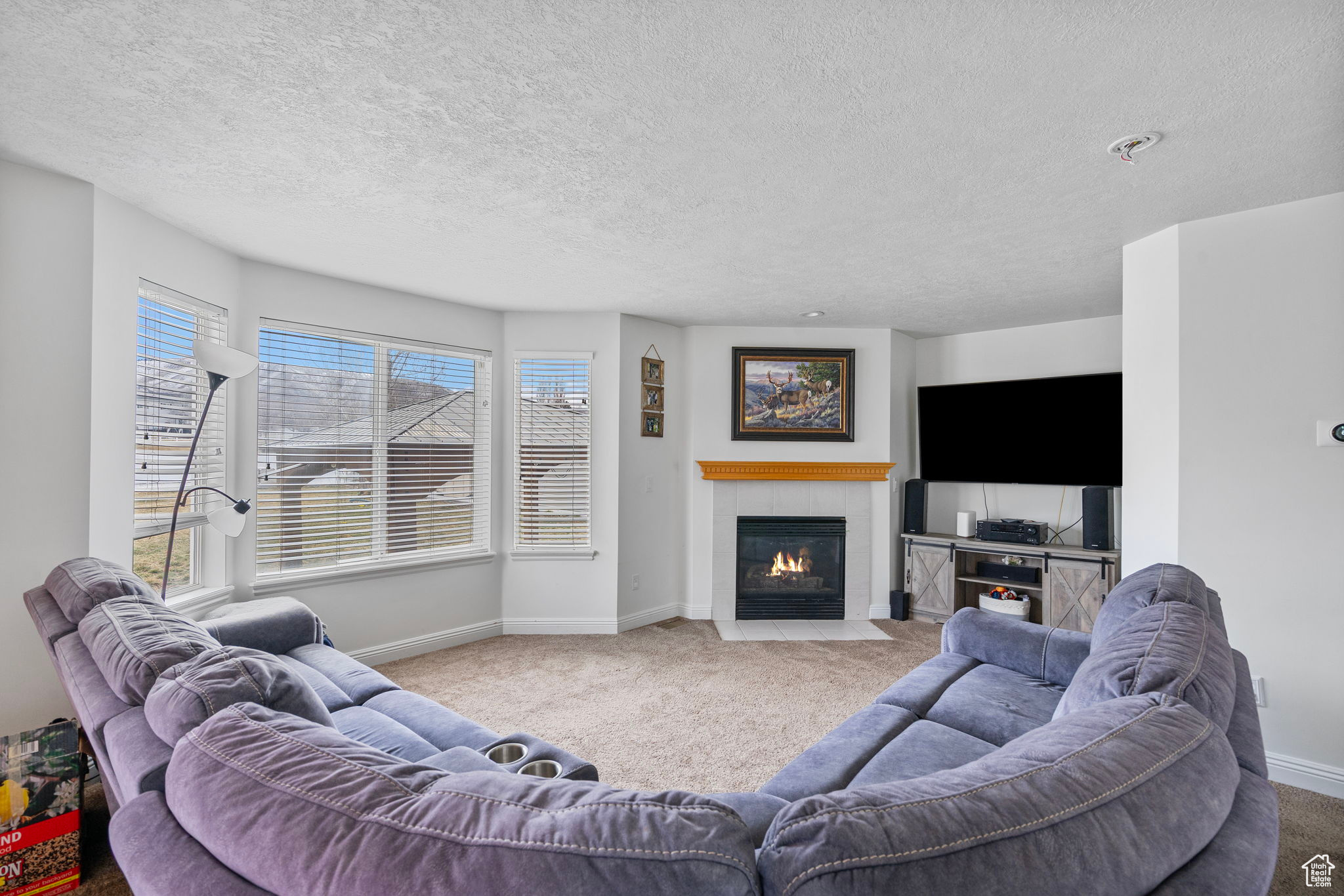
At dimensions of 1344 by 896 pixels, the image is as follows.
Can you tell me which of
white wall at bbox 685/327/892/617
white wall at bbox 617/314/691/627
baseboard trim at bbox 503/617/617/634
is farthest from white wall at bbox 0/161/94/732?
white wall at bbox 685/327/892/617

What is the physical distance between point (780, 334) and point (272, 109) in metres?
3.90

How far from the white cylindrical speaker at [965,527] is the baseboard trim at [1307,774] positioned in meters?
2.49

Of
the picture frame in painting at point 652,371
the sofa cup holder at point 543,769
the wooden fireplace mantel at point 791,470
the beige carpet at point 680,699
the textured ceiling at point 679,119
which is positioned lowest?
the beige carpet at point 680,699

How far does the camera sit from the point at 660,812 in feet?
2.42

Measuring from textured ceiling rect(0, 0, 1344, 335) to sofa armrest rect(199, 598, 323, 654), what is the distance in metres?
1.79

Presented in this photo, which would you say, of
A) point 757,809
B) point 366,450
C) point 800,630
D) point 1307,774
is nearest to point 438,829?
point 757,809

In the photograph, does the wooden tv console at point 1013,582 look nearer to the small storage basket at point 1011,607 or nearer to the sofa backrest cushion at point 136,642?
the small storage basket at point 1011,607

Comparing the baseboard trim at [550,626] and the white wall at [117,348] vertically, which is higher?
the white wall at [117,348]

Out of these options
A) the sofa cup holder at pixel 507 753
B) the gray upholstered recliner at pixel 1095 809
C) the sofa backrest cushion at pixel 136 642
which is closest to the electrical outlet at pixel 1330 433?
the gray upholstered recliner at pixel 1095 809

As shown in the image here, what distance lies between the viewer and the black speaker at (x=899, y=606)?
5039 mm

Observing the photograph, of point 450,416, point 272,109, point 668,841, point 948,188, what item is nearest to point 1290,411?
point 948,188

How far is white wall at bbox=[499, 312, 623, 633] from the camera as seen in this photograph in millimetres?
4609

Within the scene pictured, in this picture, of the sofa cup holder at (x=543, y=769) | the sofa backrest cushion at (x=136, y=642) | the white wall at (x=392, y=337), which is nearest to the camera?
the sofa backrest cushion at (x=136, y=642)

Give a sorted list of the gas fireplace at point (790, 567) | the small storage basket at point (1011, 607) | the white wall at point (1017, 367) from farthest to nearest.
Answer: the gas fireplace at point (790, 567) → the white wall at point (1017, 367) → the small storage basket at point (1011, 607)
